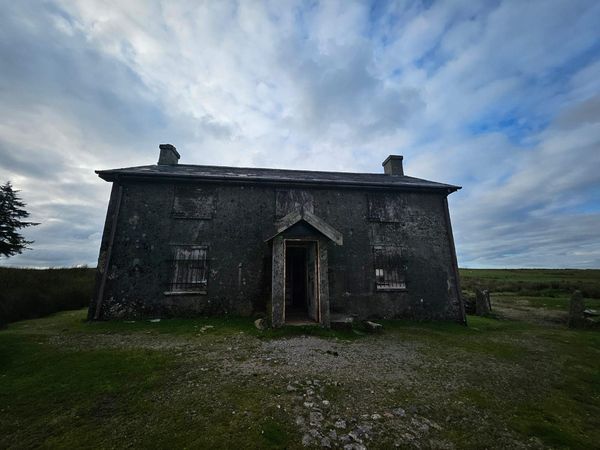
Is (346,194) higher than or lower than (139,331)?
higher

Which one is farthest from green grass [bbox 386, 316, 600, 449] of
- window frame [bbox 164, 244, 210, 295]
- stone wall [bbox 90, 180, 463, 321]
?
window frame [bbox 164, 244, 210, 295]

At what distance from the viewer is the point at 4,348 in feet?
19.4

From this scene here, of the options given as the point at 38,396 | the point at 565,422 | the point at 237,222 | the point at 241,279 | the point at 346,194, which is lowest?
the point at 565,422

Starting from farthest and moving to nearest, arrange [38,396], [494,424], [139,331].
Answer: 1. [139,331]
2. [38,396]
3. [494,424]

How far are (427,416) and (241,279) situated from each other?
7.80 meters

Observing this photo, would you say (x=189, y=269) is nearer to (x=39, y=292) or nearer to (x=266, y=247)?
(x=266, y=247)

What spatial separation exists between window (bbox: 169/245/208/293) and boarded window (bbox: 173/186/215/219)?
1368 millimetres

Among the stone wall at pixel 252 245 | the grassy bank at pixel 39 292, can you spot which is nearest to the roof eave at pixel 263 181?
the stone wall at pixel 252 245

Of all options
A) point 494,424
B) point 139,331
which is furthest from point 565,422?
point 139,331

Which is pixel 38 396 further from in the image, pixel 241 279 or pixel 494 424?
pixel 494 424

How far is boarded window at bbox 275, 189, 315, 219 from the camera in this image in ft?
36.2

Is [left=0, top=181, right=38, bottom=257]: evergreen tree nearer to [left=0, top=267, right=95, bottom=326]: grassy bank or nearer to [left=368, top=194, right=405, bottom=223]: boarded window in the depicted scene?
[left=0, top=267, right=95, bottom=326]: grassy bank

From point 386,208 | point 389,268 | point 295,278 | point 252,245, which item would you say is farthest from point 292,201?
point 389,268

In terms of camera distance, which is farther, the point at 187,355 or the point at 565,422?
the point at 187,355
